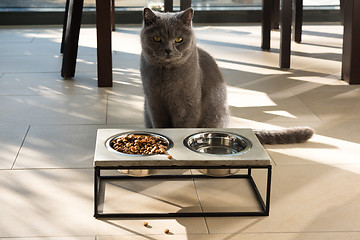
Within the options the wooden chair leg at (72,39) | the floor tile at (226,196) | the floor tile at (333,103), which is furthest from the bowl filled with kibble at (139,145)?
the wooden chair leg at (72,39)

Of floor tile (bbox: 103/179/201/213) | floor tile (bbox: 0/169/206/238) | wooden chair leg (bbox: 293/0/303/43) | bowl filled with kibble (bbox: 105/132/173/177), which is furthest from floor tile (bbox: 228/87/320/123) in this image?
wooden chair leg (bbox: 293/0/303/43)

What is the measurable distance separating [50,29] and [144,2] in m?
0.99

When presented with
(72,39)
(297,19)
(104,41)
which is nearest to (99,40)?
(104,41)

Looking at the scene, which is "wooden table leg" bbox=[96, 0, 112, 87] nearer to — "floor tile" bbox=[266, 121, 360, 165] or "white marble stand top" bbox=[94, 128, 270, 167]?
"floor tile" bbox=[266, 121, 360, 165]

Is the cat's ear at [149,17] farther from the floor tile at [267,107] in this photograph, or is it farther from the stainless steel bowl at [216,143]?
the floor tile at [267,107]

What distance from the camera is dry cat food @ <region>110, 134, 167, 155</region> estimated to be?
72.6 inches

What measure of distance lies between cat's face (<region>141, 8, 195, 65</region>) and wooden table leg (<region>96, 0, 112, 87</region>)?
1.13 m

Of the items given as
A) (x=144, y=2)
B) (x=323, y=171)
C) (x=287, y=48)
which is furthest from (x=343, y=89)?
(x=144, y=2)

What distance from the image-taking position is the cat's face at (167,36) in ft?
6.85

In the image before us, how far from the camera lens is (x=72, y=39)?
138 inches

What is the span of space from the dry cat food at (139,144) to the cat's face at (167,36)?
346 mm

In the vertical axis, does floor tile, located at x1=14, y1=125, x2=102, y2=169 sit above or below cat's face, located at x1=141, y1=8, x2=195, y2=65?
below

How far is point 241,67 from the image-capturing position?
3.80 metres

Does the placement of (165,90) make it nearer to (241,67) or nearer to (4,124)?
(4,124)
